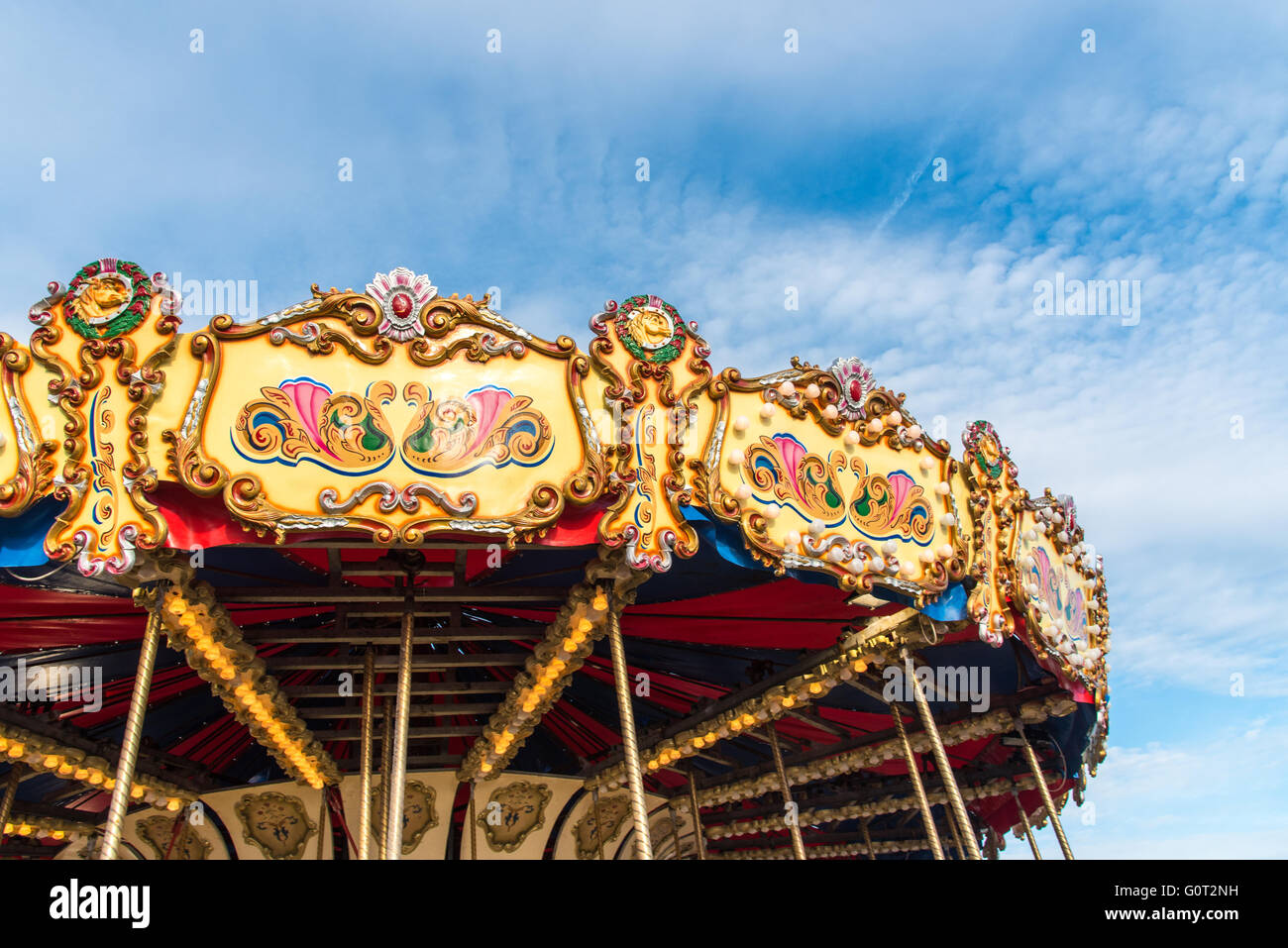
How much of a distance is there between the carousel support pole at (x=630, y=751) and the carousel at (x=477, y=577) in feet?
0.07

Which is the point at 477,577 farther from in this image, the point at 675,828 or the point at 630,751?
the point at 675,828

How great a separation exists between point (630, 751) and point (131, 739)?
2.63 m

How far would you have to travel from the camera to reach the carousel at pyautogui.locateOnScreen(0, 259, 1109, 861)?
4766 mm

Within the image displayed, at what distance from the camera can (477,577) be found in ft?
21.3

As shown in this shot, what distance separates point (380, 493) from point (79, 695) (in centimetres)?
504

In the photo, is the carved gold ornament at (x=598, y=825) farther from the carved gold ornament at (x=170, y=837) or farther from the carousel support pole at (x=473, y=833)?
the carved gold ornament at (x=170, y=837)

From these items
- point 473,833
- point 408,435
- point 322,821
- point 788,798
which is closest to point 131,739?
point 408,435

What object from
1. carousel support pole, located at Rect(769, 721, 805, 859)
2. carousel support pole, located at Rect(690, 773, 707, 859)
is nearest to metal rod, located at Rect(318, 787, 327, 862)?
carousel support pole, located at Rect(690, 773, 707, 859)

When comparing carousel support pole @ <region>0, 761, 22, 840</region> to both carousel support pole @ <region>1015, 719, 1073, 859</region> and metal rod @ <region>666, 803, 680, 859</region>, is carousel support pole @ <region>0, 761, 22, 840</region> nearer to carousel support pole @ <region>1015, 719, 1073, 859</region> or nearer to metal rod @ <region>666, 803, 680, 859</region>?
metal rod @ <region>666, 803, 680, 859</region>

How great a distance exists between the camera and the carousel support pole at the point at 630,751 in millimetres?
4805

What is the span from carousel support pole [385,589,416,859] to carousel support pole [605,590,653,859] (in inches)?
50.0

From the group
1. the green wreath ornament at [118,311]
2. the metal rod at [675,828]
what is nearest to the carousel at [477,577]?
the green wreath ornament at [118,311]

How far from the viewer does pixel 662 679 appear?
8859 millimetres
